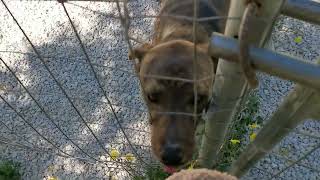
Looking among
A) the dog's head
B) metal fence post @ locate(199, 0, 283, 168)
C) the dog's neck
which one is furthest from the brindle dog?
the dog's neck

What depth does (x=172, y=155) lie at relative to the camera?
260 centimetres

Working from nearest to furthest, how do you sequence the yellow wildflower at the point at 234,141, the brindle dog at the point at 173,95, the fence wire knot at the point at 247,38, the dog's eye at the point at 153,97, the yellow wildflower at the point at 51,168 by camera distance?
the fence wire knot at the point at 247,38 → the brindle dog at the point at 173,95 → the dog's eye at the point at 153,97 → the yellow wildflower at the point at 234,141 → the yellow wildflower at the point at 51,168

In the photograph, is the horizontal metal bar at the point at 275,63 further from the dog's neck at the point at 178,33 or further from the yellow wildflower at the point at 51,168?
the yellow wildflower at the point at 51,168

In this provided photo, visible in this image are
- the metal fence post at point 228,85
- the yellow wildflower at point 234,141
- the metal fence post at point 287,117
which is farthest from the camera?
the yellow wildflower at point 234,141

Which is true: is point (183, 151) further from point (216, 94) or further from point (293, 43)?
point (293, 43)

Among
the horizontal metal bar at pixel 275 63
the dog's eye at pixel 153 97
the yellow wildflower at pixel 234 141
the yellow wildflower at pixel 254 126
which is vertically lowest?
the horizontal metal bar at pixel 275 63

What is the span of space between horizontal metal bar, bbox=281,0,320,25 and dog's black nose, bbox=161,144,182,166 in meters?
1.36

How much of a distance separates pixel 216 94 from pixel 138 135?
1877 mm

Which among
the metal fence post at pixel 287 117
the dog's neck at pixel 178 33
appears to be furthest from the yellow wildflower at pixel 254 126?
the metal fence post at pixel 287 117

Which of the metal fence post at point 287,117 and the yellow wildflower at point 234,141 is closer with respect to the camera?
the metal fence post at point 287,117

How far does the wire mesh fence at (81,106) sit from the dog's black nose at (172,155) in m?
0.64

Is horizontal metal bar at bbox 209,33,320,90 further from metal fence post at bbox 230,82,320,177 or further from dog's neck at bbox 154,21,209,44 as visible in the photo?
dog's neck at bbox 154,21,209,44

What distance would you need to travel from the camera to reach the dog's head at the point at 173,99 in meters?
2.59

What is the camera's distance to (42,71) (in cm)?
404
